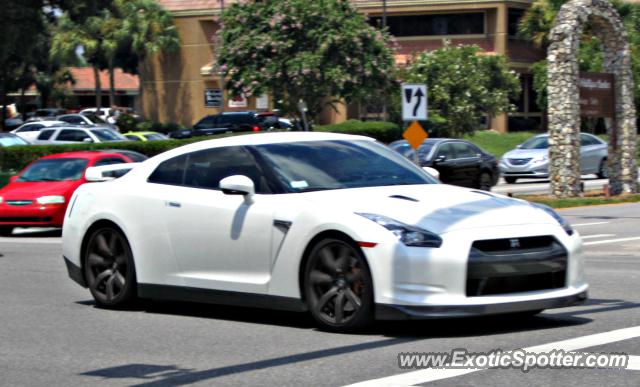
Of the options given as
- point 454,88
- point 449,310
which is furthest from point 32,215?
point 454,88

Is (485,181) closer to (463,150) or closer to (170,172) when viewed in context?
(463,150)

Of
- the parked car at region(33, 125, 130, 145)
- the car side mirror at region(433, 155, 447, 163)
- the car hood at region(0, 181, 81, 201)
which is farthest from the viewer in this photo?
the parked car at region(33, 125, 130, 145)

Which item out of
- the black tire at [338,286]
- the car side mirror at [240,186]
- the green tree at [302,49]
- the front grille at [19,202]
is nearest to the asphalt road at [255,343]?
the black tire at [338,286]

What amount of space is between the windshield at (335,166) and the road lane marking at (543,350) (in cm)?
220

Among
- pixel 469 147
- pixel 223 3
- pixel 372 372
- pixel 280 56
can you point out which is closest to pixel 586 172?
pixel 469 147

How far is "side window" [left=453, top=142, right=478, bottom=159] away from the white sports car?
19851mm

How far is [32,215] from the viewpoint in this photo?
69.2ft

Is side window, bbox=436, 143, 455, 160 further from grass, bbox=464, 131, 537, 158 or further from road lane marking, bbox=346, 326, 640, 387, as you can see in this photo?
grass, bbox=464, 131, 537, 158

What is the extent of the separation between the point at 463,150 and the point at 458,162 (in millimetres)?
676

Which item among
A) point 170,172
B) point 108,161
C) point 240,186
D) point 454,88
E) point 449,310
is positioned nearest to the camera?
point 449,310

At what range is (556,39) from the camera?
27.8 meters

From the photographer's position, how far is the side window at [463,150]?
98.8 feet

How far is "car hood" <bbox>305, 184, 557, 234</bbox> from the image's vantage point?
27.8 feet

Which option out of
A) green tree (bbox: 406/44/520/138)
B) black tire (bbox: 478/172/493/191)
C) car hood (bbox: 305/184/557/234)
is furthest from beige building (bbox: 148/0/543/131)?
car hood (bbox: 305/184/557/234)
